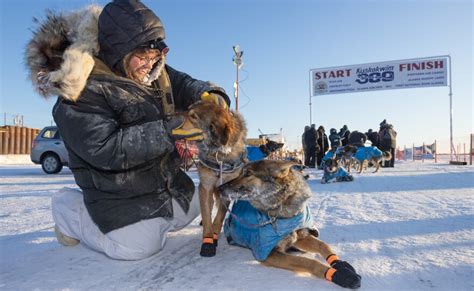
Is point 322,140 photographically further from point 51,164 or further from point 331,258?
point 331,258

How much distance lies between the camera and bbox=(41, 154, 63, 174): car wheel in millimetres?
11398

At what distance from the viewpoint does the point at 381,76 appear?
1748 centimetres

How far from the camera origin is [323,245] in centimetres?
213

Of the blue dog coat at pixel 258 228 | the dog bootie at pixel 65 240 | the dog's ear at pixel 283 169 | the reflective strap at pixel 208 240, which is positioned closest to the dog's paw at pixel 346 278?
the blue dog coat at pixel 258 228

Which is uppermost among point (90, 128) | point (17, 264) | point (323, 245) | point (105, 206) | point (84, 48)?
point (84, 48)

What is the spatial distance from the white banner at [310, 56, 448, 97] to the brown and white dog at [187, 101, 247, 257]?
16.5 meters

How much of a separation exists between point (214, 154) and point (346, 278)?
132cm

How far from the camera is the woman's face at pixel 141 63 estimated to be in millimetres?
2468

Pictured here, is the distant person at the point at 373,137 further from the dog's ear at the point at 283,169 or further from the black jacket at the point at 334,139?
the dog's ear at the point at 283,169

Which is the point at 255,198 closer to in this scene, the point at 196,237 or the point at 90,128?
the point at 196,237

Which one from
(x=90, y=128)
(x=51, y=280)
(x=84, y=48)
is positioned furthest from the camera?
(x=84, y=48)

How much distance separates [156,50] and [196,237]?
5.44ft

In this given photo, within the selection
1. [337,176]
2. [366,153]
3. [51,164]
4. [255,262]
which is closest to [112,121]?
[255,262]

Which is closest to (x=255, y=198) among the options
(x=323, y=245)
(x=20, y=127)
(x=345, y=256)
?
(x=323, y=245)
